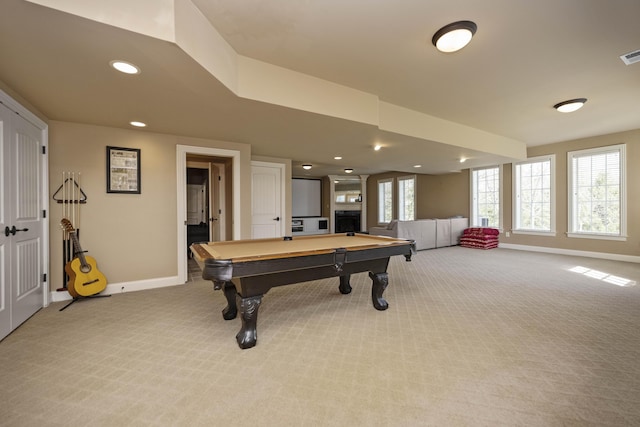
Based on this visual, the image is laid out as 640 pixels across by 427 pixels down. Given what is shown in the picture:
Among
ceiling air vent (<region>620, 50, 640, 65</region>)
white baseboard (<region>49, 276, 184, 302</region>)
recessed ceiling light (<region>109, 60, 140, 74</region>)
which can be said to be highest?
ceiling air vent (<region>620, 50, 640, 65</region>)

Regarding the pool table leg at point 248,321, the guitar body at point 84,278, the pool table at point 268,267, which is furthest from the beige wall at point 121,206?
the pool table leg at point 248,321

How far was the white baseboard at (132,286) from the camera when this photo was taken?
325cm

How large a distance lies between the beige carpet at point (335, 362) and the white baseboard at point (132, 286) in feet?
0.95

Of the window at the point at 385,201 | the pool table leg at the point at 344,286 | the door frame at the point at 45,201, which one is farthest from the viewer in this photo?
the window at the point at 385,201

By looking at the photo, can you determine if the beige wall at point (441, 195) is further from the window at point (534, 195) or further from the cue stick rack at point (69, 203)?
the cue stick rack at point (69, 203)

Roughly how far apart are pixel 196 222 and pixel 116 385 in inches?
283

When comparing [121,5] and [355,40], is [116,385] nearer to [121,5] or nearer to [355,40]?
[121,5]

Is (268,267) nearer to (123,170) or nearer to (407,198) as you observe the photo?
(123,170)

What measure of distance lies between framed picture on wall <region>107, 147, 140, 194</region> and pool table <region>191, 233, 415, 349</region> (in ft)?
5.78

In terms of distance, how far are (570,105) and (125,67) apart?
5.19 m

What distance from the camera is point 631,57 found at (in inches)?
102

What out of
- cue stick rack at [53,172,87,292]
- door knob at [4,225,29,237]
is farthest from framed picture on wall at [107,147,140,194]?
door knob at [4,225,29,237]

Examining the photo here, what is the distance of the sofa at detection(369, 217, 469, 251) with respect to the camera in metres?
6.21

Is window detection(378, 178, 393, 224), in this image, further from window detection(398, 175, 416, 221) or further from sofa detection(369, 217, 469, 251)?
sofa detection(369, 217, 469, 251)
